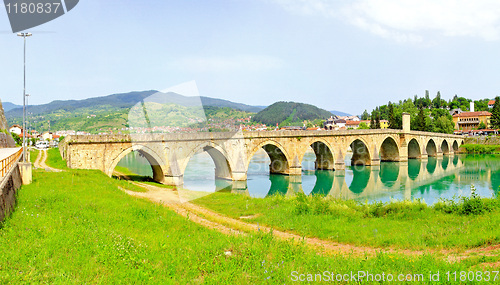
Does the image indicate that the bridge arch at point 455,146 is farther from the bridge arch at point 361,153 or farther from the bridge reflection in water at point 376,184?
the bridge arch at point 361,153

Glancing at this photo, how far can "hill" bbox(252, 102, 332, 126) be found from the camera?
165 metres

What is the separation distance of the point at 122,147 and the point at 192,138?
6.14 m

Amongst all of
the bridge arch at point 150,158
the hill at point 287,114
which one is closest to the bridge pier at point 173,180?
the bridge arch at point 150,158

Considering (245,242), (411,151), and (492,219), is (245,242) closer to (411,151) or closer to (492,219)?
(492,219)

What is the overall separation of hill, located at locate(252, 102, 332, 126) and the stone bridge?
110m

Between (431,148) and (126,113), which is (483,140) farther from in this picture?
(126,113)

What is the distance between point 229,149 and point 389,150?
33576mm

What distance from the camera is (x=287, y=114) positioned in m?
179

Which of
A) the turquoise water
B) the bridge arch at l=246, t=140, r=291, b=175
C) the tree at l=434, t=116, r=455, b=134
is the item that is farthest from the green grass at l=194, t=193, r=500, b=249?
the tree at l=434, t=116, r=455, b=134

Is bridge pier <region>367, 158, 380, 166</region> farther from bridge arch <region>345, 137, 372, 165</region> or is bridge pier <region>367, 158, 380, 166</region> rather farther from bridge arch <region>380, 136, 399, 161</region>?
bridge arch <region>380, 136, 399, 161</region>

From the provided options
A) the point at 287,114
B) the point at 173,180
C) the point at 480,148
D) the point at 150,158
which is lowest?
the point at 173,180

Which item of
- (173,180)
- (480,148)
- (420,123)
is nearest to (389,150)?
(420,123)

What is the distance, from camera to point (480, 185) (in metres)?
32.2

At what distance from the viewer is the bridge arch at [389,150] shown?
5500cm
